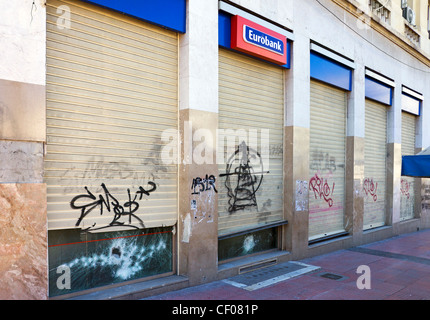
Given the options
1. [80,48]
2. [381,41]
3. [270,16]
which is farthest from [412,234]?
[80,48]

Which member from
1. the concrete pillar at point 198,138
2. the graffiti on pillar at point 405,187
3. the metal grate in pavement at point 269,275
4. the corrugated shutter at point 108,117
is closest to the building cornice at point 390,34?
the graffiti on pillar at point 405,187

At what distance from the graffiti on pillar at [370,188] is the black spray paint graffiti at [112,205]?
789 cm

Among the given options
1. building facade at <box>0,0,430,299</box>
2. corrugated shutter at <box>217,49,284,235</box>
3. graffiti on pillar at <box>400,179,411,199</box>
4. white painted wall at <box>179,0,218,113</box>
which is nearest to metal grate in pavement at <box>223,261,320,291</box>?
building facade at <box>0,0,430,299</box>

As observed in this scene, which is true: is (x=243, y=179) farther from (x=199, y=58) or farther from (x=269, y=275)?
(x=199, y=58)

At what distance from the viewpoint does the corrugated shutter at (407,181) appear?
45.3ft

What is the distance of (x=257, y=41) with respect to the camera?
725 centimetres

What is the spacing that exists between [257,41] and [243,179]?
2.82 m

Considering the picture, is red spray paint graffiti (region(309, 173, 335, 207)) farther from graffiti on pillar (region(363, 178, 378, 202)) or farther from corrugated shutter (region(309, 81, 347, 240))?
graffiti on pillar (region(363, 178, 378, 202))

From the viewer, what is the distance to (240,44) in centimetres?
691

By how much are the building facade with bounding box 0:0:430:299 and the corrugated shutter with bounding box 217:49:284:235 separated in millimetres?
36

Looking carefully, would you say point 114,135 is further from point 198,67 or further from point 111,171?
point 198,67

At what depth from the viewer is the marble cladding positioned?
4.14 meters

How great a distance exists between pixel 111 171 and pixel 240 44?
3489 millimetres

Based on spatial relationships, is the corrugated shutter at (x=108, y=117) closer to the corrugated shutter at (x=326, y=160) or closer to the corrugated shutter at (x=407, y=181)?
the corrugated shutter at (x=326, y=160)
